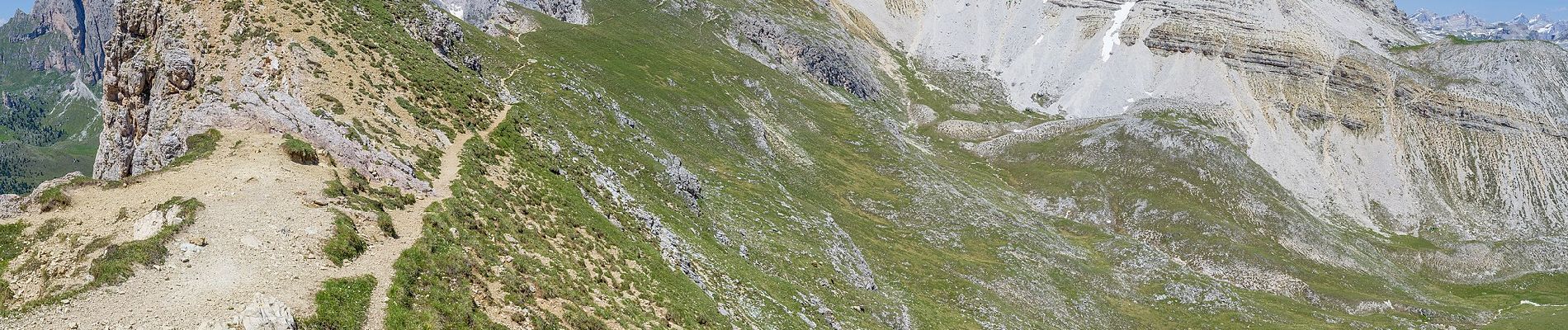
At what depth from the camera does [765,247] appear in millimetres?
53531

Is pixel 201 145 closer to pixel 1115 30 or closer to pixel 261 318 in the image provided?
pixel 261 318

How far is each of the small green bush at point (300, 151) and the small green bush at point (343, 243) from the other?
5447 millimetres

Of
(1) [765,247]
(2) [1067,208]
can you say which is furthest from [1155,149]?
(1) [765,247]

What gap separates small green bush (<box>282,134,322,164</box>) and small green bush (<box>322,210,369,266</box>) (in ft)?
17.9

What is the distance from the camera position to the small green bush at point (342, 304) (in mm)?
21109

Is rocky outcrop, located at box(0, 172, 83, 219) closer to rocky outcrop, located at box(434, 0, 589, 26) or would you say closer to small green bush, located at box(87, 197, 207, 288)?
small green bush, located at box(87, 197, 207, 288)

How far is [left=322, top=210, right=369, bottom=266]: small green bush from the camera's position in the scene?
24297 millimetres

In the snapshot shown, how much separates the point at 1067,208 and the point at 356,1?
88.5 metres

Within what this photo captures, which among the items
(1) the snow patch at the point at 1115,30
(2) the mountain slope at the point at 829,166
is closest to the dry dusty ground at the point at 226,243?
(2) the mountain slope at the point at 829,166

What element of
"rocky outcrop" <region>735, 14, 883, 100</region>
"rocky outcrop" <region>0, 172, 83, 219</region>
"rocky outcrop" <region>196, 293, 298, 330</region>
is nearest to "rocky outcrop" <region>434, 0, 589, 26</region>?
"rocky outcrop" <region>735, 14, 883, 100</region>

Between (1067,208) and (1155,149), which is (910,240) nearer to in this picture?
(1067,208)

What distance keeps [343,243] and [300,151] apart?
7707 mm

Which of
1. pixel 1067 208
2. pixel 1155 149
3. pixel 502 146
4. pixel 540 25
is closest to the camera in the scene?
pixel 502 146

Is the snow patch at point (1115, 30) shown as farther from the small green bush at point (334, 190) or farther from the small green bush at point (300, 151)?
the small green bush at point (334, 190)
